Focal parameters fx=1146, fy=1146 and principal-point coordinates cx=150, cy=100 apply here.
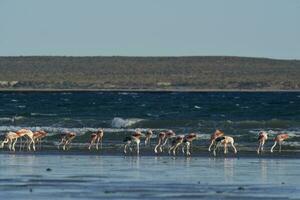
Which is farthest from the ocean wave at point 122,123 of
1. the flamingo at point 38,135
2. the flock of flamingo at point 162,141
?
the flamingo at point 38,135

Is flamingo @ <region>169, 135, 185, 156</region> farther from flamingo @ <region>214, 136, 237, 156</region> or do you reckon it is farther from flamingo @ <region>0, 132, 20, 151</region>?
flamingo @ <region>0, 132, 20, 151</region>

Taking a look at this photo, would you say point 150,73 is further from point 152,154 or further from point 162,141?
point 152,154

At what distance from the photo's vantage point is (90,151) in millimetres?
35781

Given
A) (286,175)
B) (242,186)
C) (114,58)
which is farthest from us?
(114,58)

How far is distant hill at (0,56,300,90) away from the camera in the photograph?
13538 cm

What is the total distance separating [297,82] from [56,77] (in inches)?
1252

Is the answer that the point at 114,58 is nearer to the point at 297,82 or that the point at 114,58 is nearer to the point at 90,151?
the point at 297,82

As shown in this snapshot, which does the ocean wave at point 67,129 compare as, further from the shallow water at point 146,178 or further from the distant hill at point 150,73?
the distant hill at point 150,73

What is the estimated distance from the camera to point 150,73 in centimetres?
14838

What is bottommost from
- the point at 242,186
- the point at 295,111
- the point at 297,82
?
the point at 242,186

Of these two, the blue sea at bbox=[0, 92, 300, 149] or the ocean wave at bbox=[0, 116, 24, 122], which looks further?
the ocean wave at bbox=[0, 116, 24, 122]

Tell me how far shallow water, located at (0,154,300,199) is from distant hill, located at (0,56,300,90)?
9753 centimetres

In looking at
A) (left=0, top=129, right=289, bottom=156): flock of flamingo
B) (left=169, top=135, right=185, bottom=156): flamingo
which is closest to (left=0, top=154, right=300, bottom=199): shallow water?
(left=169, top=135, right=185, bottom=156): flamingo

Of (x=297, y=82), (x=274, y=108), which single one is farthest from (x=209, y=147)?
(x=297, y=82)
